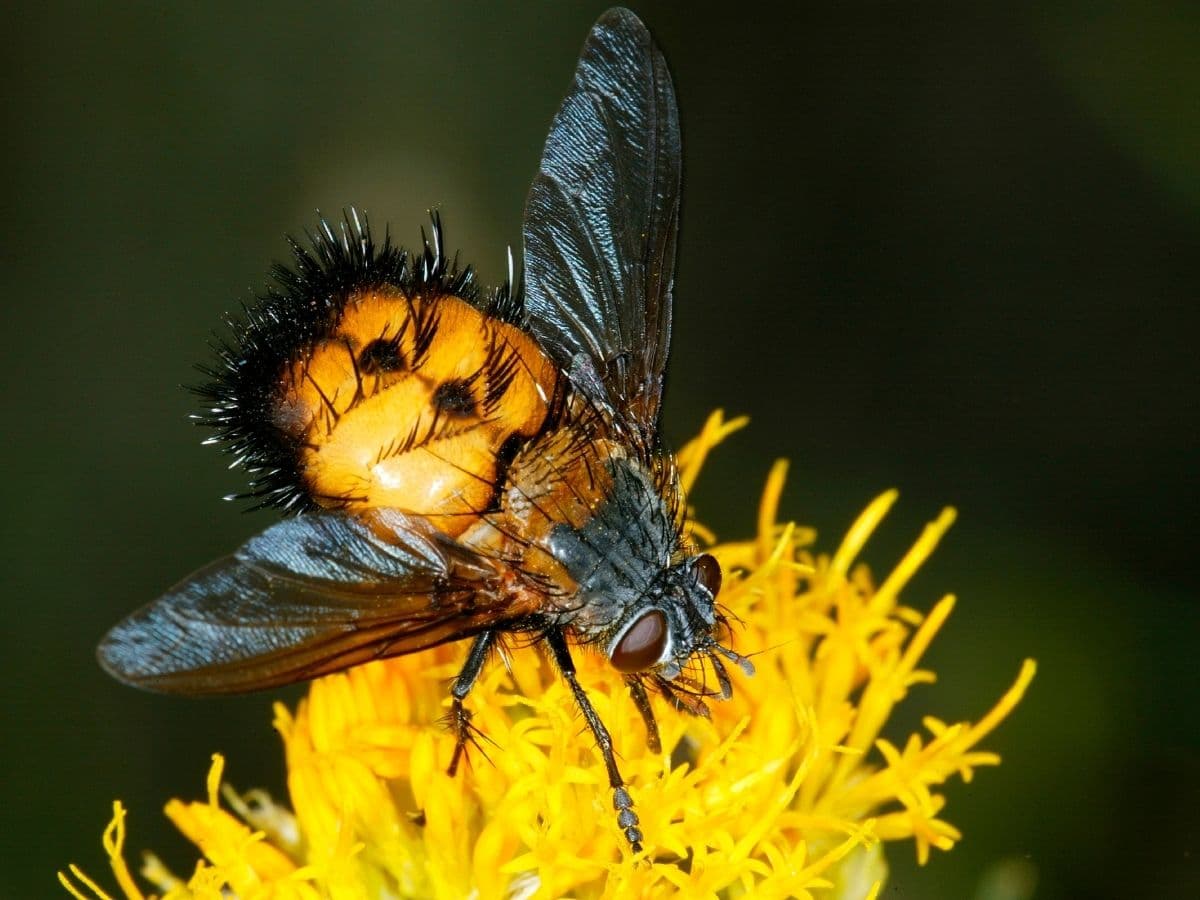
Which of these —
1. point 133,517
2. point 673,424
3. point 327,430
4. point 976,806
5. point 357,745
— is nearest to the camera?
point 327,430

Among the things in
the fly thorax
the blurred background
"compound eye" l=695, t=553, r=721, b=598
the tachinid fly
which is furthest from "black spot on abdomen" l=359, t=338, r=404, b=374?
the blurred background

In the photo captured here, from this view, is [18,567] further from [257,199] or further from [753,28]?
[753,28]

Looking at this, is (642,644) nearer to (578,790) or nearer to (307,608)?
(578,790)

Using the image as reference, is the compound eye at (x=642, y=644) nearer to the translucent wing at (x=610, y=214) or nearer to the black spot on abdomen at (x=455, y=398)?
the black spot on abdomen at (x=455, y=398)

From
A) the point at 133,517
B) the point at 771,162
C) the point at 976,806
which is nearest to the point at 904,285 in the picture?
the point at 771,162

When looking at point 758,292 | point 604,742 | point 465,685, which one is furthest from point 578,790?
point 758,292

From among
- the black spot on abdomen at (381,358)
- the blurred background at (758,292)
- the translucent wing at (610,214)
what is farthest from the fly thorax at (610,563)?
the blurred background at (758,292)
